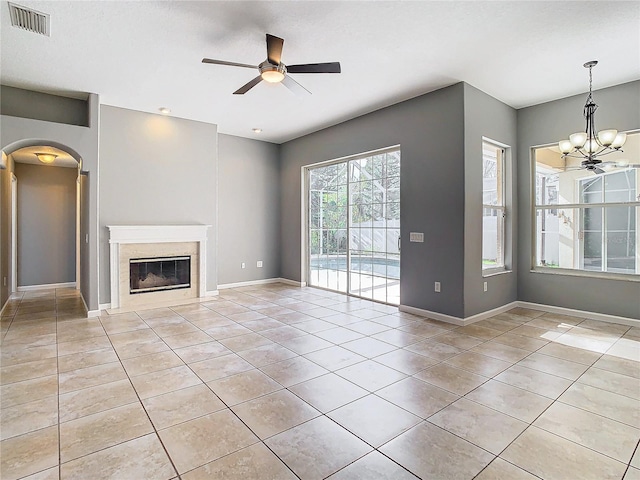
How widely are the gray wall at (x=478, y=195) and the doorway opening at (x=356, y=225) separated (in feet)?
3.57

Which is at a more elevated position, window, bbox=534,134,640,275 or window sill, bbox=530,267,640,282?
window, bbox=534,134,640,275

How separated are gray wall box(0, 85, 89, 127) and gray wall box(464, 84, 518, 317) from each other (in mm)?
5330

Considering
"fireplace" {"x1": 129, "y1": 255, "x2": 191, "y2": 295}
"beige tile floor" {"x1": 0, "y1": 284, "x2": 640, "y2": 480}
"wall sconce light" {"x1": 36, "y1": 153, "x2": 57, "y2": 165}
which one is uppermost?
"wall sconce light" {"x1": 36, "y1": 153, "x2": 57, "y2": 165}

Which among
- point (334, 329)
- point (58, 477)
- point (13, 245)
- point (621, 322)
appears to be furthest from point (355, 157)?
point (13, 245)

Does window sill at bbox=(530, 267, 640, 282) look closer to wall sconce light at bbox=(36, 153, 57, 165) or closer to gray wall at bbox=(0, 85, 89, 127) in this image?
gray wall at bbox=(0, 85, 89, 127)

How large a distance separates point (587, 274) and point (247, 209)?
230 inches

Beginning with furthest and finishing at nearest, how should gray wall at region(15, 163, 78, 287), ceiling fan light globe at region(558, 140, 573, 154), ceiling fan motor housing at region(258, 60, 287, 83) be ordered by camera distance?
gray wall at region(15, 163, 78, 287), ceiling fan light globe at region(558, 140, 573, 154), ceiling fan motor housing at region(258, 60, 287, 83)

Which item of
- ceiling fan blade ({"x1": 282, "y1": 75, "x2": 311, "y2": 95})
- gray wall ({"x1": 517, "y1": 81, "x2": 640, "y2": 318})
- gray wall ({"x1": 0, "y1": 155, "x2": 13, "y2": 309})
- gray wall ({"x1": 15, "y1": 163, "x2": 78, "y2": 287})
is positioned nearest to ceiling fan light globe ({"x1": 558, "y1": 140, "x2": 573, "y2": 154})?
gray wall ({"x1": 517, "y1": 81, "x2": 640, "y2": 318})

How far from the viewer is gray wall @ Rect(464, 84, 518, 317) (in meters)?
4.31

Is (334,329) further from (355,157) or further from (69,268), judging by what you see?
(69,268)

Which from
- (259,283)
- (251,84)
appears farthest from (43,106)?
(259,283)

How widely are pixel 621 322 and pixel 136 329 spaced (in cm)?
607

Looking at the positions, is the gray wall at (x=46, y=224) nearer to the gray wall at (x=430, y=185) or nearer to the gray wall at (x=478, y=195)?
the gray wall at (x=430, y=185)

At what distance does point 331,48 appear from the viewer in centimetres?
344
